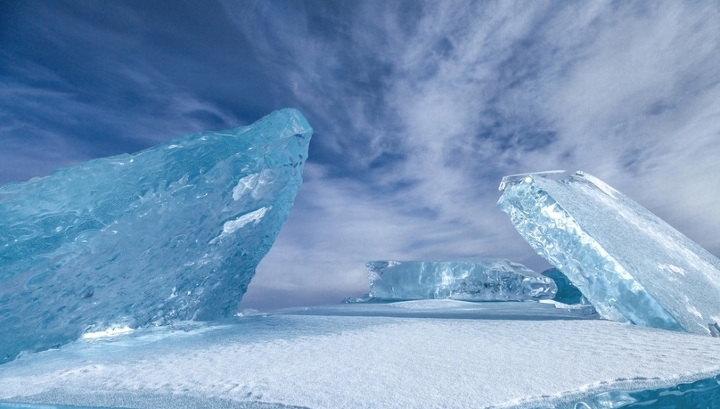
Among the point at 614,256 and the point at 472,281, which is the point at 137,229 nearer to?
the point at 614,256

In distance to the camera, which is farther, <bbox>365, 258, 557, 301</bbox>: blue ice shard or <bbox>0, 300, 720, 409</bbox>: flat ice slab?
<bbox>365, 258, 557, 301</bbox>: blue ice shard

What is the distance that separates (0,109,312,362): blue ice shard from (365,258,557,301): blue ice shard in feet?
14.5

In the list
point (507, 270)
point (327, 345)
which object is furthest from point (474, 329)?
point (507, 270)

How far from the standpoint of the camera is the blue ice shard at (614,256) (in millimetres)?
2873

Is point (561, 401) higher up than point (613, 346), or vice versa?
point (613, 346)

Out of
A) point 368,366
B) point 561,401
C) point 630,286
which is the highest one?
point 630,286

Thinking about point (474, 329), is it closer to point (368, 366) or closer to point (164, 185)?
point (368, 366)

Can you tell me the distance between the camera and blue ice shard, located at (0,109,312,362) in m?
2.93

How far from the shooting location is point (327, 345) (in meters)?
2.29

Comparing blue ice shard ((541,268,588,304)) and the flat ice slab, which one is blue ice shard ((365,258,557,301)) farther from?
the flat ice slab

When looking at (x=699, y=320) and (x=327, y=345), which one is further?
(x=699, y=320)

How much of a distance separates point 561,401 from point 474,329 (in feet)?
4.35

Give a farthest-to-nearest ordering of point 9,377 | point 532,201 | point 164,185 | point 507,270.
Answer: point 507,270
point 532,201
point 164,185
point 9,377

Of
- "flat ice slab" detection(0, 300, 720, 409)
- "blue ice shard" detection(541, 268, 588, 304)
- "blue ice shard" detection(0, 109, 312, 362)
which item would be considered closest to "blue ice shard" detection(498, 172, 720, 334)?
"flat ice slab" detection(0, 300, 720, 409)
